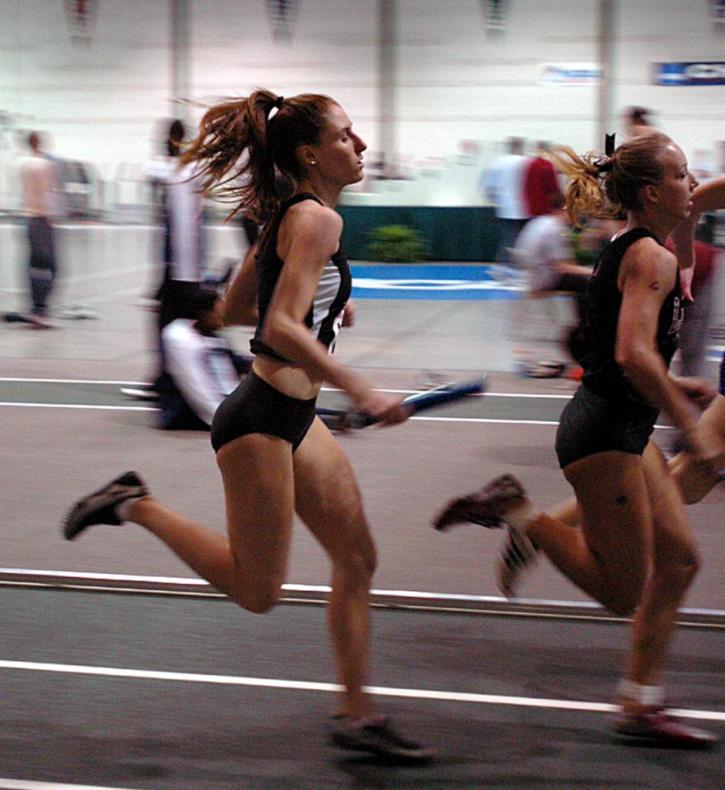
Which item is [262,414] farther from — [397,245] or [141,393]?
[397,245]

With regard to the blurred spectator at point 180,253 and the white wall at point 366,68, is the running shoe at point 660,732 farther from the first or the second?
the white wall at point 366,68

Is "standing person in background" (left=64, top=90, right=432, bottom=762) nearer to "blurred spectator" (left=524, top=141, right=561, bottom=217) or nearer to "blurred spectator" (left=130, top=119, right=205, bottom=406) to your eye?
"blurred spectator" (left=130, top=119, right=205, bottom=406)

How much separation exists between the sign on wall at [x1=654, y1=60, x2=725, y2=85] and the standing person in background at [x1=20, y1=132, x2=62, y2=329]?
1586 cm

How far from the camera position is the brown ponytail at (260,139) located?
10.3 ft

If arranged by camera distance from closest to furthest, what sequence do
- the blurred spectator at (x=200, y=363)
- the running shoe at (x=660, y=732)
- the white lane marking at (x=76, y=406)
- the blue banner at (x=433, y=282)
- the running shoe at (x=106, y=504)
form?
1. the running shoe at (x=660, y=732)
2. the running shoe at (x=106, y=504)
3. the blurred spectator at (x=200, y=363)
4. the white lane marking at (x=76, y=406)
5. the blue banner at (x=433, y=282)

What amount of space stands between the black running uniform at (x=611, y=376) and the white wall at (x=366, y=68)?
2250 cm

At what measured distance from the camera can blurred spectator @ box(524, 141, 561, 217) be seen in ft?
42.6

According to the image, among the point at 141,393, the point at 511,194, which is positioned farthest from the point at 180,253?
the point at 511,194

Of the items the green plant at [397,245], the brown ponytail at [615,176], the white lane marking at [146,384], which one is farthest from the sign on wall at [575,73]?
the brown ponytail at [615,176]

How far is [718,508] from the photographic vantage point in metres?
5.89

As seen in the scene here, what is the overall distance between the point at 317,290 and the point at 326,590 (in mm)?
1771

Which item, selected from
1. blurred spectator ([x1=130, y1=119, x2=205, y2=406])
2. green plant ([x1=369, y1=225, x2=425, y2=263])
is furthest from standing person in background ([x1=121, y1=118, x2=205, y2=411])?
green plant ([x1=369, y1=225, x2=425, y2=263])

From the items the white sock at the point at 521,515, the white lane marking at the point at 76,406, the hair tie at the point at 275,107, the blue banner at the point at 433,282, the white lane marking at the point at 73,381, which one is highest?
the hair tie at the point at 275,107

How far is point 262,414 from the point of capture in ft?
10.2
